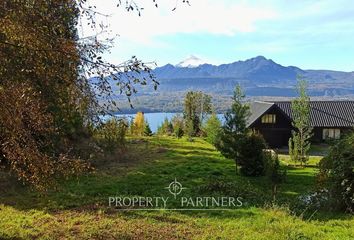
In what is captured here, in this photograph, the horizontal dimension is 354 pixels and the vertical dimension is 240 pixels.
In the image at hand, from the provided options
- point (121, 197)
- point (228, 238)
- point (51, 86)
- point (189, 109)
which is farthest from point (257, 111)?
point (51, 86)

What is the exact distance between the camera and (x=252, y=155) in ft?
62.4

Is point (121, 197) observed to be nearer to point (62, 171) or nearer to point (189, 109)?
point (62, 171)

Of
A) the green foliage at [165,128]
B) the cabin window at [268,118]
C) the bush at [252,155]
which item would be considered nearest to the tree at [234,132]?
the bush at [252,155]

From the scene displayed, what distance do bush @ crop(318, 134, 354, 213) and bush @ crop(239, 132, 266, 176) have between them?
23.1 ft

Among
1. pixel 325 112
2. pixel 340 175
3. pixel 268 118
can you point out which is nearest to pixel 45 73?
pixel 340 175

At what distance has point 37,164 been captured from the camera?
4922mm

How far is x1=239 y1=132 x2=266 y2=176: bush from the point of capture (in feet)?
61.2

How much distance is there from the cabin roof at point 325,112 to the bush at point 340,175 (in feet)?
99.2

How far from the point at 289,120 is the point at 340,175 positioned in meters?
31.8

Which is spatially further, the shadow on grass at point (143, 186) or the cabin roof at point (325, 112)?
the cabin roof at point (325, 112)

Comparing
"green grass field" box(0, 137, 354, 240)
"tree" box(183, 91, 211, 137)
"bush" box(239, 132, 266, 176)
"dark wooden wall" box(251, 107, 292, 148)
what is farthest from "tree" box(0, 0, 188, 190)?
"tree" box(183, 91, 211, 137)

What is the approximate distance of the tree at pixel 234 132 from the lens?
19.1 metres

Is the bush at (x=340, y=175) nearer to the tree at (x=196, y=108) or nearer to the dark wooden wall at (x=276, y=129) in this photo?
the dark wooden wall at (x=276, y=129)

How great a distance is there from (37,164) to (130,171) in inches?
476
